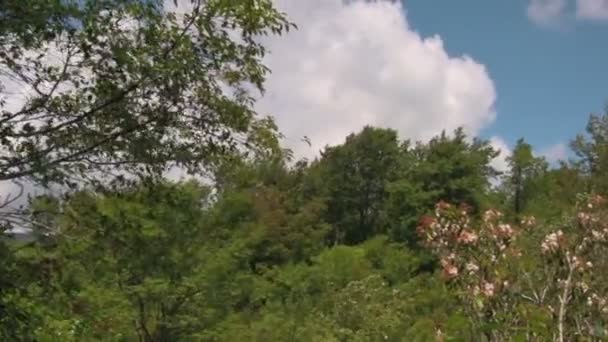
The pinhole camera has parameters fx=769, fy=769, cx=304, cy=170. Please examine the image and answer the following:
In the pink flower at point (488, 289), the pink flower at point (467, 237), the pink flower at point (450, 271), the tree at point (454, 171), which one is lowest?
the pink flower at point (488, 289)

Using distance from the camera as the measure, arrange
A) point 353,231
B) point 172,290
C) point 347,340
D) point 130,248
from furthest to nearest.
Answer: point 353,231 < point 347,340 < point 172,290 < point 130,248

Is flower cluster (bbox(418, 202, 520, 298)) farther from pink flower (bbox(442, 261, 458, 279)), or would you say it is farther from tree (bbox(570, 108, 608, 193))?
tree (bbox(570, 108, 608, 193))

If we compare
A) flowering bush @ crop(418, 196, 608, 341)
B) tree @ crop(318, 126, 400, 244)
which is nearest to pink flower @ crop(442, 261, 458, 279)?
flowering bush @ crop(418, 196, 608, 341)

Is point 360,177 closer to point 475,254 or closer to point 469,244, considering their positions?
point 469,244

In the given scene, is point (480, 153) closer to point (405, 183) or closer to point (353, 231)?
point (405, 183)

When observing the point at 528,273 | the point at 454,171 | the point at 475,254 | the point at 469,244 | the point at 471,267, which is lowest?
the point at 528,273

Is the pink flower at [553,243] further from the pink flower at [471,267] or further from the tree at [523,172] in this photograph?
the tree at [523,172]

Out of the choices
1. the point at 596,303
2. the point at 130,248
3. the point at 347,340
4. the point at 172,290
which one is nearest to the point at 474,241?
the point at 596,303

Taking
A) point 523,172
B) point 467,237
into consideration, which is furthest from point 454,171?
point 467,237

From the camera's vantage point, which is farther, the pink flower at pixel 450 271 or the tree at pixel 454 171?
the tree at pixel 454 171

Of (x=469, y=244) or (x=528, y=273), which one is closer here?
(x=528, y=273)

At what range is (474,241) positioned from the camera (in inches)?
231

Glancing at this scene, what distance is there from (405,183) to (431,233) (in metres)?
31.4

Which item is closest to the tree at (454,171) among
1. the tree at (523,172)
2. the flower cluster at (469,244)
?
the tree at (523,172)
